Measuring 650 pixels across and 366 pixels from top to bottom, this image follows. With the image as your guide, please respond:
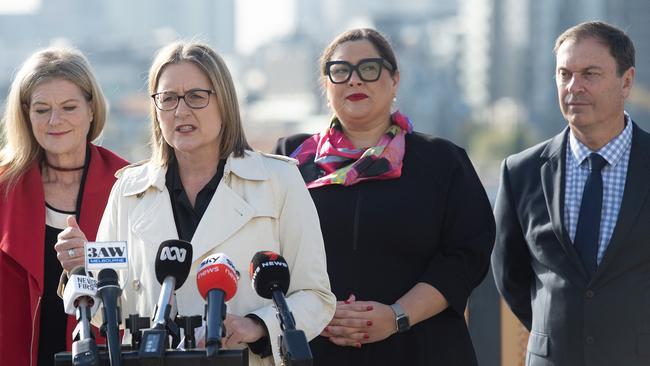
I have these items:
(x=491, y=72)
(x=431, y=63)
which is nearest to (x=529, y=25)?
(x=491, y=72)

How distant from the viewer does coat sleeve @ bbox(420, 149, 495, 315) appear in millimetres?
5363

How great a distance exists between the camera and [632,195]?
5.46 m

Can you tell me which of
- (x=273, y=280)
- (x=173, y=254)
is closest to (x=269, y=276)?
(x=273, y=280)

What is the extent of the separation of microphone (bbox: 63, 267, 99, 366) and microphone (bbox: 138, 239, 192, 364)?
0.50 ft

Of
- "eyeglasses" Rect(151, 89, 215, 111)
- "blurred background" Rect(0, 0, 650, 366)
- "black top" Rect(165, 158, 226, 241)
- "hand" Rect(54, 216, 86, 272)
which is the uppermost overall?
"blurred background" Rect(0, 0, 650, 366)

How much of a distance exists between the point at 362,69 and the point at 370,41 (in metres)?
0.13

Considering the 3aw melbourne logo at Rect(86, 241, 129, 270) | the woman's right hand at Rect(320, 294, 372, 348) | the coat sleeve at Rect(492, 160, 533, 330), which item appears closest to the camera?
the 3aw melbourne logo at Rect(86, 241, 129, 270)

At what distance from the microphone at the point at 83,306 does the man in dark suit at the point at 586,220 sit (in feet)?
7.00

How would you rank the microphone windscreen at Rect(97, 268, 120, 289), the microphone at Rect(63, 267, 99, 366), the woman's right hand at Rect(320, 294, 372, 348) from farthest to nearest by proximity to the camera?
1. the woman's right hand at Rect(320, 294, 372, 348)
2. the microphone windscreen at Rect(97, 268, 120, 289)
3. the microphone at Rect(63, 267, 99, 366)

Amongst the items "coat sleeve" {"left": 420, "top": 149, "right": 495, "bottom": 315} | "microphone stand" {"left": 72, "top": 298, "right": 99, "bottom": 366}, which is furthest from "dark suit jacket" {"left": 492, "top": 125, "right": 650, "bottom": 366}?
"microphone stand" {"left": 72, "top": 298, "right": 99, "bottom": 366}

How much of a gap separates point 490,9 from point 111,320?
13163 cm

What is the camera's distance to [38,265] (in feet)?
17.2

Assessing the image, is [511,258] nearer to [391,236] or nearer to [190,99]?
[391,236]

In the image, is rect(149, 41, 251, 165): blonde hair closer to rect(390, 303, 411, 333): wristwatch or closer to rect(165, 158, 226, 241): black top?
rect(165, 158, 226, 241): black top
